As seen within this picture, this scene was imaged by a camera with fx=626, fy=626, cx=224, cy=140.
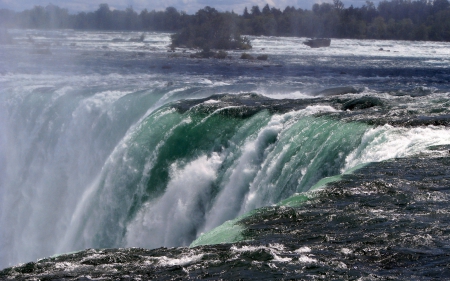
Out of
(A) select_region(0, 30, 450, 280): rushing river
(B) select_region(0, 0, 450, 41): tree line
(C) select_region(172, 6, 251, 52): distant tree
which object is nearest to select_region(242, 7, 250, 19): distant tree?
(B) select_region(0, 0, 450, 41): tree line

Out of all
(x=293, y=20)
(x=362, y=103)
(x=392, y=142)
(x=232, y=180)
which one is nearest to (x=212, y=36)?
(x=293, y=20)

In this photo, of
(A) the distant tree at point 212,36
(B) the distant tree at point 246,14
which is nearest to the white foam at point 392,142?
(A) the distant tree at point 212,36

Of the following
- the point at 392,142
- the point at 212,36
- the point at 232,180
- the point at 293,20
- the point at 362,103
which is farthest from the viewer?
the point at 293,20

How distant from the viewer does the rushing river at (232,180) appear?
6695 mm

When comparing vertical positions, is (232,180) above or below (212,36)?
below

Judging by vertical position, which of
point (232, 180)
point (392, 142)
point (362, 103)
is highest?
point (362, 103)

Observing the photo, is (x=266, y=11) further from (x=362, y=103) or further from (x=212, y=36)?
(x=362, y=103)

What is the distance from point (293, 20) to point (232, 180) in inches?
3312

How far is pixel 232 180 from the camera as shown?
12562mm

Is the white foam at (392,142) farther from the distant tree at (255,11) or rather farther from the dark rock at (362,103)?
the distant tree at (255,11)

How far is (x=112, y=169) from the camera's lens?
48.2ft

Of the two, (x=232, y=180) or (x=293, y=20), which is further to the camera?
(x=293, y=20)

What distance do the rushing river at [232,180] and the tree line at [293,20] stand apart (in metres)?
51.3

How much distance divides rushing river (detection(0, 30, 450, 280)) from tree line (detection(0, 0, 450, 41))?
51.3 metres
